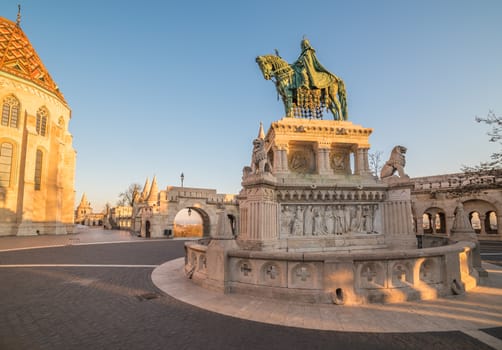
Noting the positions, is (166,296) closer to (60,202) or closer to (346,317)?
(346,317)

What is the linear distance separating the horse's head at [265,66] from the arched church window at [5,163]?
30.4m

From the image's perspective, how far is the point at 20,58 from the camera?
30.6 m

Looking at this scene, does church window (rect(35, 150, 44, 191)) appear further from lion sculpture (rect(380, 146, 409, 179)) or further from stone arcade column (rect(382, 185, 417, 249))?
lion sculpture (rect(380, 146, 409, 179))

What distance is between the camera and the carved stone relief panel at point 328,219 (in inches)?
372

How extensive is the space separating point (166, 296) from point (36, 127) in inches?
1367

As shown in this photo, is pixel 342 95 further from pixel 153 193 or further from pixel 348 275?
pixel 153 193

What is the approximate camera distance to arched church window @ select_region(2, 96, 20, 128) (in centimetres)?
2659

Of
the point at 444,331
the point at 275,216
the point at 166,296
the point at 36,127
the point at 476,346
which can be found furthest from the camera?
the point at 36,127

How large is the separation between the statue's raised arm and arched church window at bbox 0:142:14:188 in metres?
30.6

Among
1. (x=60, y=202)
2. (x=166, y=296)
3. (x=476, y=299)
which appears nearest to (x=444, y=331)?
(x=476, y=299)

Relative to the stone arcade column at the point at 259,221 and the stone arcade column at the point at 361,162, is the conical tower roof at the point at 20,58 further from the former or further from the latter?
the stone arcade column at the point at 361,162

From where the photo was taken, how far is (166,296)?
572cm

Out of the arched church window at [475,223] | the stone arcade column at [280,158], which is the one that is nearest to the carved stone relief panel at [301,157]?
the stone arcade column at [280,158]

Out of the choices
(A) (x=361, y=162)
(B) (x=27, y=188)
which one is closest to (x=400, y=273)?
(A) (x=361, y=162)
